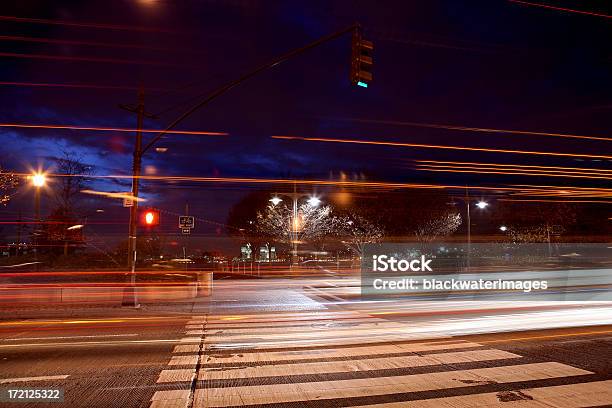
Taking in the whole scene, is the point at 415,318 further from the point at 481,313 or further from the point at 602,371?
the point at 602,371

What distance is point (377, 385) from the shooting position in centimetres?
689

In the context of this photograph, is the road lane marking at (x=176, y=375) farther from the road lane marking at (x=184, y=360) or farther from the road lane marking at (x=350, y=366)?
the road lane marking at (x=184, y=360)

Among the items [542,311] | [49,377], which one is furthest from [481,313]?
[49,377]

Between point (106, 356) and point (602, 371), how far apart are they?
8.45m

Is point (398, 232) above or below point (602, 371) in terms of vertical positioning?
above

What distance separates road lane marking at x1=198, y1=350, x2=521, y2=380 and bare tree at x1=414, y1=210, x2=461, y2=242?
37.0 metres

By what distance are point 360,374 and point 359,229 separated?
132ft

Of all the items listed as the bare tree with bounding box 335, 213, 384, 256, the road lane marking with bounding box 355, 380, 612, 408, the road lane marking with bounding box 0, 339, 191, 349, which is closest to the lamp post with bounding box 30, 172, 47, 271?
the road lane marking with bounding box 0, 339, 191, 349

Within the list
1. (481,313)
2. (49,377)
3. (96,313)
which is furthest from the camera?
(96,313)

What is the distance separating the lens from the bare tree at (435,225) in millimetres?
45156

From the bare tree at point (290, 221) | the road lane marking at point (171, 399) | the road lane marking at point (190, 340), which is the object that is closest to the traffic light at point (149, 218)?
Answer: the road lane marking at point (190, 340)

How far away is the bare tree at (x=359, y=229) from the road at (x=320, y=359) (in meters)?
30.5

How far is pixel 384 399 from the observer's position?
247 inches

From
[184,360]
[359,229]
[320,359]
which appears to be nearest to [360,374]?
[320,359]
